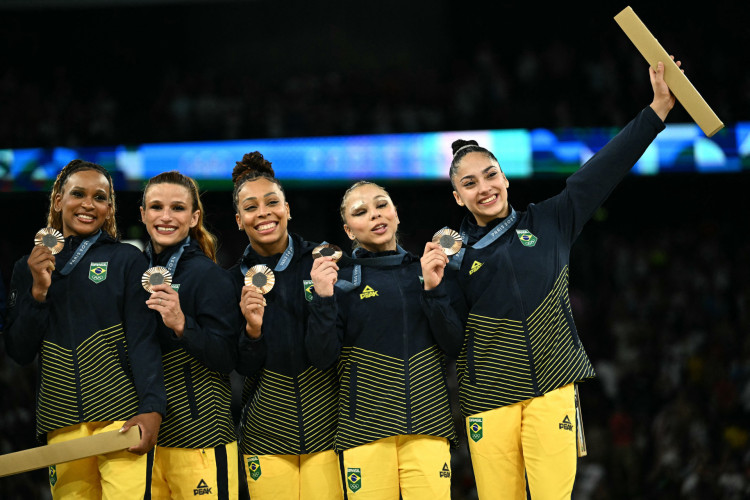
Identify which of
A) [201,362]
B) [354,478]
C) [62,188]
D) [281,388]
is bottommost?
[354,478]

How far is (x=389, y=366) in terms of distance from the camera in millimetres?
3340

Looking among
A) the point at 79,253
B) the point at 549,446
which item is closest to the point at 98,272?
the point at 79,253

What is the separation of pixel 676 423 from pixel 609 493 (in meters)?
0.97

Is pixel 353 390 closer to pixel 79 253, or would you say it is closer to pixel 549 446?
pixel 549 446

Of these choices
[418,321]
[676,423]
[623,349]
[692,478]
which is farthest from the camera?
[623,349]

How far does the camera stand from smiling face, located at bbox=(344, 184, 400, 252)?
358 cm

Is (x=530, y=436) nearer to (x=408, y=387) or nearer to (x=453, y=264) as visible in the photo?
(x=408, y=387)

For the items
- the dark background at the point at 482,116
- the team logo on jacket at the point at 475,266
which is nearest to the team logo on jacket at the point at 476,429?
the team logo on jacket at the point at 475,266

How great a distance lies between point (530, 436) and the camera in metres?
3.29

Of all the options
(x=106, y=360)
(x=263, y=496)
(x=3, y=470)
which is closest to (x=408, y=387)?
(x=263, y=496)

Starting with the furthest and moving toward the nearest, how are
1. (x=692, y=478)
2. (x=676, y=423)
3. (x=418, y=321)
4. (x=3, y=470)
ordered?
(x=676, y=423)
(x=692, y=478)
(x=418, y=321)
(x=3, y=470)

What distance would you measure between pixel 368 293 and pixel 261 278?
1.44 ft

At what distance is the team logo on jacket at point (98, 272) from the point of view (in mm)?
3316

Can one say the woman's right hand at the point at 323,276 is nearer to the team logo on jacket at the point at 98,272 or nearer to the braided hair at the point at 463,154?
the braided hair at the point at 463,154
